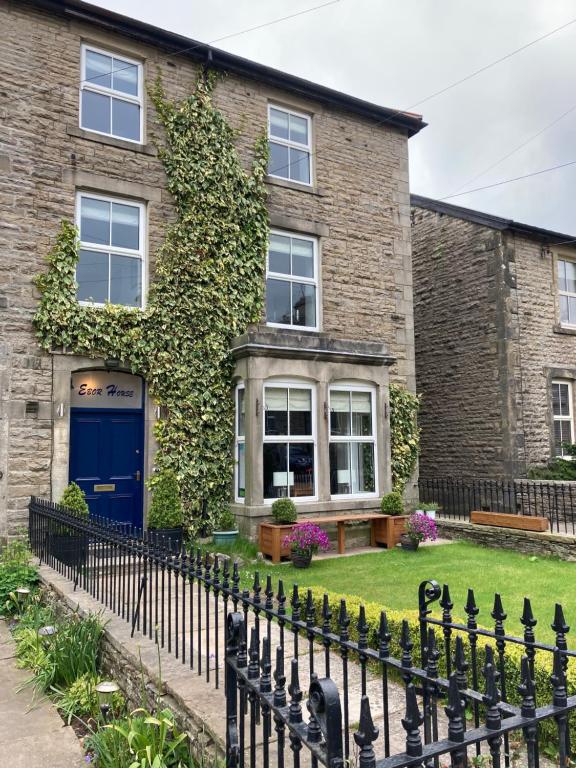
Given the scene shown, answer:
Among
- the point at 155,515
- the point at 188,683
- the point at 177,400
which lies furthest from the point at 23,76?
the point at 188,683

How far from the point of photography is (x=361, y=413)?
460 inches

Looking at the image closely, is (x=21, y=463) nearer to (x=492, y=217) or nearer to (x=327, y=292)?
(x=327, y=292)

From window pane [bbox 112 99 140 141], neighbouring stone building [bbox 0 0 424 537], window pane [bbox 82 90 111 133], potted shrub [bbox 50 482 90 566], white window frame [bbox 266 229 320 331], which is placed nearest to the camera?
potted shrub [bbox 50 482 90 566]

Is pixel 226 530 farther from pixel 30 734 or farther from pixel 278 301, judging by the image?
pixel 30 734

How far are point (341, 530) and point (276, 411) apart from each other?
7.87 ft

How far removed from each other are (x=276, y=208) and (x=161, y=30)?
377cm

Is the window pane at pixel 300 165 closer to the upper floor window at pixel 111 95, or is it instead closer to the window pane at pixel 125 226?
the upper floor window at pixel 111 95

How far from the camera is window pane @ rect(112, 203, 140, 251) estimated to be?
33.8 ft

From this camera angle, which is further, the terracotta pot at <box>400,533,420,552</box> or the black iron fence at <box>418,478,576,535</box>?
the black iron fence at <box>418,478,576,535</box>

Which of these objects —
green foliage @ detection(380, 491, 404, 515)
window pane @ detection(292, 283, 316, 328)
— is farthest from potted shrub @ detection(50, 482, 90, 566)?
window pane @ detection(292, 283, 316, 328)

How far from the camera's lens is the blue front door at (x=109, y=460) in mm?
9773

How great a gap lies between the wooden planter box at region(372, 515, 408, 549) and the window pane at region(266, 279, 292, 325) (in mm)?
4306

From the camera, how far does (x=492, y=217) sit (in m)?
14.5

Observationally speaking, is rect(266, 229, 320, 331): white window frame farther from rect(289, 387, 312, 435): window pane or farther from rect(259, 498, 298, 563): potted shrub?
rect(259, 498, 298, 563): potted shrub
